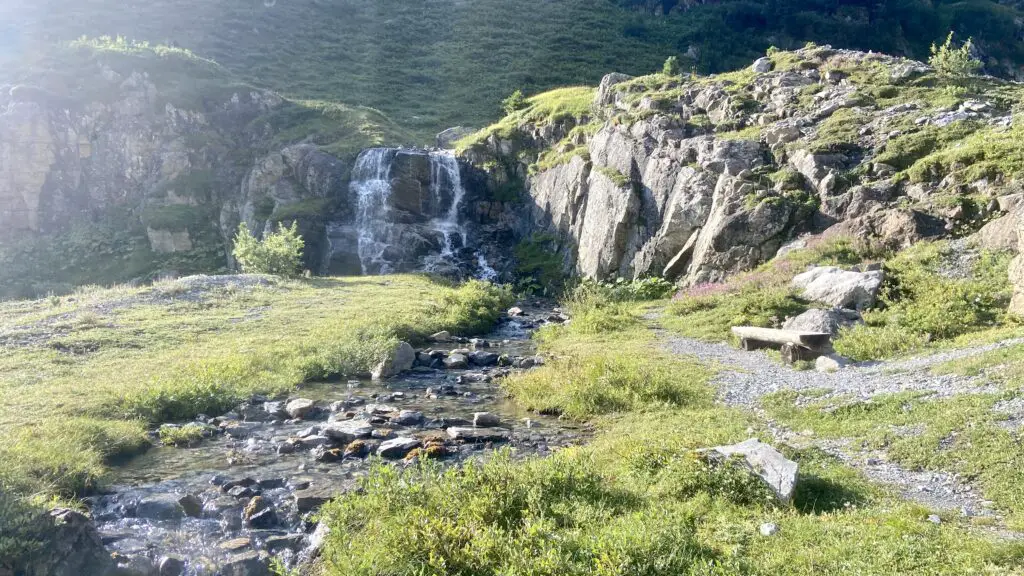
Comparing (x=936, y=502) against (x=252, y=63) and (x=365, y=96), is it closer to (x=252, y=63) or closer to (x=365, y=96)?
(x=365, y=96)

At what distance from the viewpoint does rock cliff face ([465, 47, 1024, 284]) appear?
2373 centimetres

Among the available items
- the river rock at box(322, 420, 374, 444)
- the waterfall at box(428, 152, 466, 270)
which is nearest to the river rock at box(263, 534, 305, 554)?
the river rock at box(322, 420, 374, 444)

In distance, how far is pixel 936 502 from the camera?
8.02 meters

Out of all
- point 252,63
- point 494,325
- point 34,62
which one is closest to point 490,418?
point 494,325

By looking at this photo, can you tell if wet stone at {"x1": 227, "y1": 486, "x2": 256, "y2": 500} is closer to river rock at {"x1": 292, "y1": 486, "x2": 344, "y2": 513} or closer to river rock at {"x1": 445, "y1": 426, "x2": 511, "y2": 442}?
river rock at {"x1": 292, "y1": 486, "x2": 344, "y2": 513}

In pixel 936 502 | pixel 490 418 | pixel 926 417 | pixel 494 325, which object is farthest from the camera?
pixel 494 325

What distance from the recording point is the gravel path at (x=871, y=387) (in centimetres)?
820

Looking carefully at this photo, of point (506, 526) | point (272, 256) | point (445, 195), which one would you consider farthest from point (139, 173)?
point (506, 526)

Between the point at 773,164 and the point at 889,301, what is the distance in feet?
44.5

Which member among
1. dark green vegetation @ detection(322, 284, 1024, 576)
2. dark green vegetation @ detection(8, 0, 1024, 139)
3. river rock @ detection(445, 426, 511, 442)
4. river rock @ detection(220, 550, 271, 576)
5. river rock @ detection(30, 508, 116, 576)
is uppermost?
dark green vegetation @ detection(8, 0, 1024, 139)

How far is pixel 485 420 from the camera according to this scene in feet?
46.9

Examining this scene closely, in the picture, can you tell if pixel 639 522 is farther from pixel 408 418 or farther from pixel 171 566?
pixel 408 418

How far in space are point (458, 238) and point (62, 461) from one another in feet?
121

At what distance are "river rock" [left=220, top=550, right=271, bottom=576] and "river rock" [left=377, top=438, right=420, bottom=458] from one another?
3529 mm
